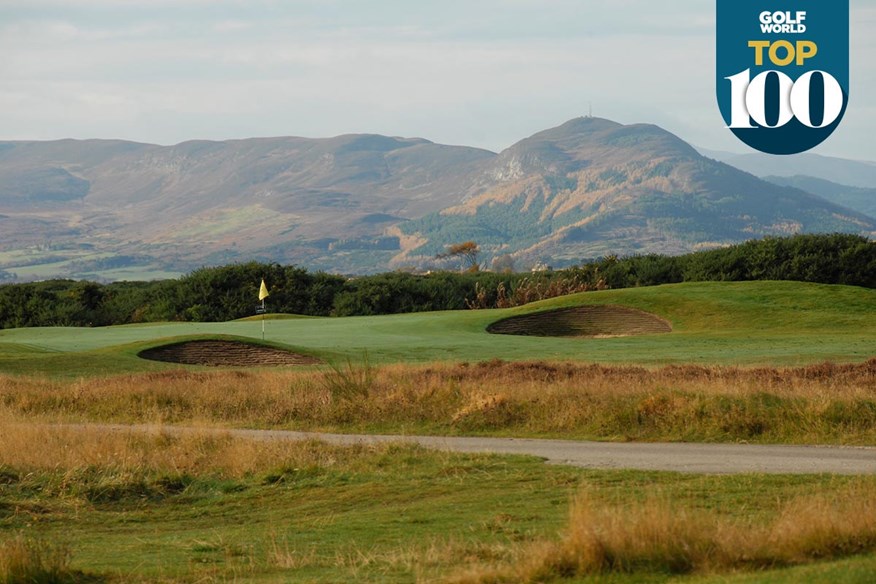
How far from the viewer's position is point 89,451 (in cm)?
1723

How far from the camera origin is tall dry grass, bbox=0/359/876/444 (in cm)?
1908

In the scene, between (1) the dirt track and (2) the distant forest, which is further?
(2) the distant forest

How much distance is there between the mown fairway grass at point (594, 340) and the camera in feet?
99.1

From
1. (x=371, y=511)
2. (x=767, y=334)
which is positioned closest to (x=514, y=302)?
(x=767, y=334)

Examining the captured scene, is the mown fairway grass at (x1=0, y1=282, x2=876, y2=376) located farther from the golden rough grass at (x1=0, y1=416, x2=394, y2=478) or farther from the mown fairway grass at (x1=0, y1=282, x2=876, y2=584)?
the golden rough grass at (x1=0, y1=416, x2=394, y2=478)

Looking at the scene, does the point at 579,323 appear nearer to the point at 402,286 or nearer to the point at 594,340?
the point at 594,340

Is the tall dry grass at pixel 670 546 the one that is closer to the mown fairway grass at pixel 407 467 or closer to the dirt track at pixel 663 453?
the mown fairway grass at pixel 407 467

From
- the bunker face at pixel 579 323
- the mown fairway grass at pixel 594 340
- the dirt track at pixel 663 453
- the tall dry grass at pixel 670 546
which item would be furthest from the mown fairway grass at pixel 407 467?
the bunker face at pixel 579 323

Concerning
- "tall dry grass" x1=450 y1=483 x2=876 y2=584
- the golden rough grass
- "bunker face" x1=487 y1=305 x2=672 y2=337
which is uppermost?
"tall dry grass" x1=450 y1=483 x2=876 y2=584

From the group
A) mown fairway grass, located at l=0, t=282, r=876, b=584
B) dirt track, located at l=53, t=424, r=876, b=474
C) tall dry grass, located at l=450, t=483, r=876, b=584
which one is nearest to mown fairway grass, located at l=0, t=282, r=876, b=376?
mown fairway grass, located at l=0, t=282, r=876, b=584

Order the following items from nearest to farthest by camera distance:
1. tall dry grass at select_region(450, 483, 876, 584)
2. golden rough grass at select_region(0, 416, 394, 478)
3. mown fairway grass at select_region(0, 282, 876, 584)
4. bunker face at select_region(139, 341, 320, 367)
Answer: tall dry grass at select_region(450, 483, 876, 584)
mown fairway grass at select_region(0, 282, 876, 584)
golden rough grass at select_region(0, 416, 394, 478)
bunker face at select_region(139, 341, 320, 367)

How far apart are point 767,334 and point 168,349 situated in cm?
1777

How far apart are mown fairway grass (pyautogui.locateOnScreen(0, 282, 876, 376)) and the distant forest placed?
8.09 meters

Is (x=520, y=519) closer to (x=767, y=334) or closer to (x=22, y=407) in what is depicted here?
(x=22, y=407)
